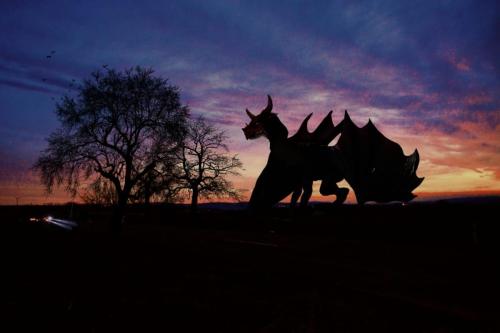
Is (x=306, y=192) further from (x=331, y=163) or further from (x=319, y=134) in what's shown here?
(x=319, y=134)

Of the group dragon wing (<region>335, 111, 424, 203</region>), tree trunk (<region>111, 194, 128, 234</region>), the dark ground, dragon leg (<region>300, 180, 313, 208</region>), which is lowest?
the dark ground

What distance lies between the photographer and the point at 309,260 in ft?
31.0

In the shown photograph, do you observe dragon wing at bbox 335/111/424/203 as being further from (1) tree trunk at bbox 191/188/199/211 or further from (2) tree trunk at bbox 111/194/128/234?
(1) tree trunk at bbox 191/188/199/211

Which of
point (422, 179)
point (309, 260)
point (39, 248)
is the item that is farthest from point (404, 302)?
point (39, 248)

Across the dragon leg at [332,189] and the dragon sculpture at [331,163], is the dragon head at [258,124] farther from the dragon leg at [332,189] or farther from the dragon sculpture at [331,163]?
the dragon leg at [332,189]

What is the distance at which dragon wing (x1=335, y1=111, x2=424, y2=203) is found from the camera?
38.6ft

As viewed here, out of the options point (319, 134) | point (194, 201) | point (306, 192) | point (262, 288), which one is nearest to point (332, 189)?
point (306, 192)

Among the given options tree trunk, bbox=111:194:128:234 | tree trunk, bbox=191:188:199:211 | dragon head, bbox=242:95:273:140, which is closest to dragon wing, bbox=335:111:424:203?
dragon head, bbox=242:95:273:140

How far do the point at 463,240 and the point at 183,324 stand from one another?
12.2m

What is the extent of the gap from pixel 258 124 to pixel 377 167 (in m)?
4.66

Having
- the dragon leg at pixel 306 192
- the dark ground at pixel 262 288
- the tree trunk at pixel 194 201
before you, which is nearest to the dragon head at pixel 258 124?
the dragon leg at pixel 306 192

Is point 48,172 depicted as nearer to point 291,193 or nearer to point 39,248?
point 39,248

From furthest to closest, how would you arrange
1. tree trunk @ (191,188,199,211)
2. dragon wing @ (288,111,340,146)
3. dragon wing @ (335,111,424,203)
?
tree trunk @ (191,188,199,211) < dragon wing @ (288,111,340,146) < dragon wing @ (335,111,424,203)

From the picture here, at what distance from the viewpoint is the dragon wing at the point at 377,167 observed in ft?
38.6
